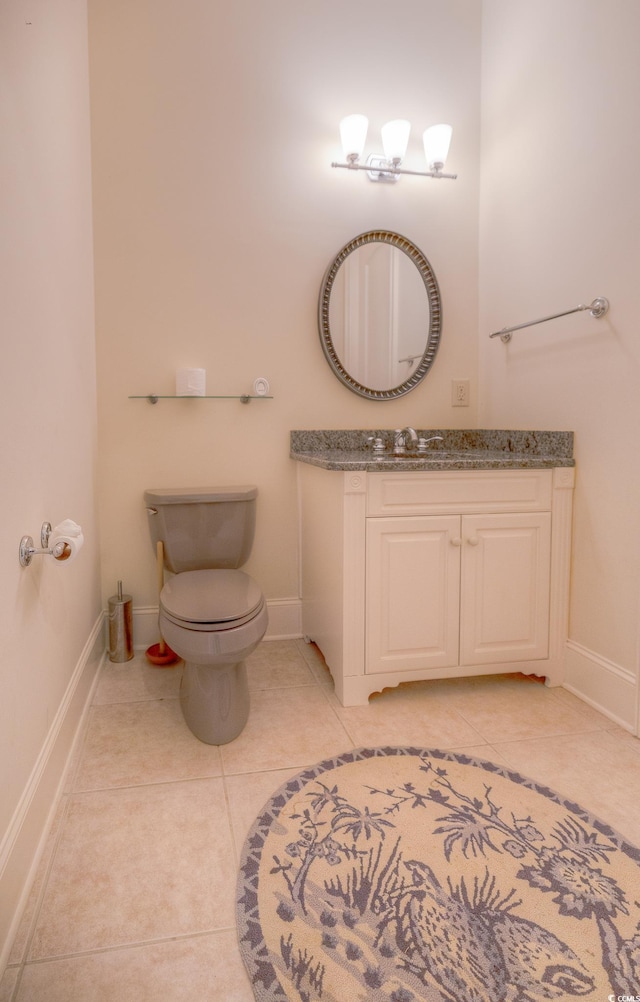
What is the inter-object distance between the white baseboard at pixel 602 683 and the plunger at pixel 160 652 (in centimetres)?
146

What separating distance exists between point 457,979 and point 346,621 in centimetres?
103

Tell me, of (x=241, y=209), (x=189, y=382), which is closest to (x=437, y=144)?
(x=241, y=209)

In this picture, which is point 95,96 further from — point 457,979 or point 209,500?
point 457,979

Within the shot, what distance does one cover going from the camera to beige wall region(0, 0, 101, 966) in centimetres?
114

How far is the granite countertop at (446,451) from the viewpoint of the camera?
1.91m

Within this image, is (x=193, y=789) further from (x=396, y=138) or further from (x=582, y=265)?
(x=396, y=138)

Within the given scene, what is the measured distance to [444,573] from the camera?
1.96 meters

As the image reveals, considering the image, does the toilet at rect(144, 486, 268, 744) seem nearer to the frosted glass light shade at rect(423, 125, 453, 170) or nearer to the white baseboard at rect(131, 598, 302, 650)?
the white baseboard at rect(131, 598, 302, 650)

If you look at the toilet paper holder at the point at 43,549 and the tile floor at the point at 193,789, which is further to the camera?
the toilet paper holder at the point at 43,549

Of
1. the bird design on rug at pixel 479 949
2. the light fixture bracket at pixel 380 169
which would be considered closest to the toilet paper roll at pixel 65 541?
the bird design on rug at pixel 479 949

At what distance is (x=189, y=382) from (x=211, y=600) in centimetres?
95

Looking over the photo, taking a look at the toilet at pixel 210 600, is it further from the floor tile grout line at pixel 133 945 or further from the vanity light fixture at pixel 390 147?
the vanity light fixture at pixel 390 147

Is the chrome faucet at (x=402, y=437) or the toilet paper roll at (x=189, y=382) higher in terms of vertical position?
the toilet paper roll at (x=189, y=382)

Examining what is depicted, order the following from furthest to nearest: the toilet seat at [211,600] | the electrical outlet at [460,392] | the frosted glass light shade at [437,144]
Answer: the electrical outlet at [460,392] < the frosted glass light shade at [437,144] < the toilet seat at [211,600]
